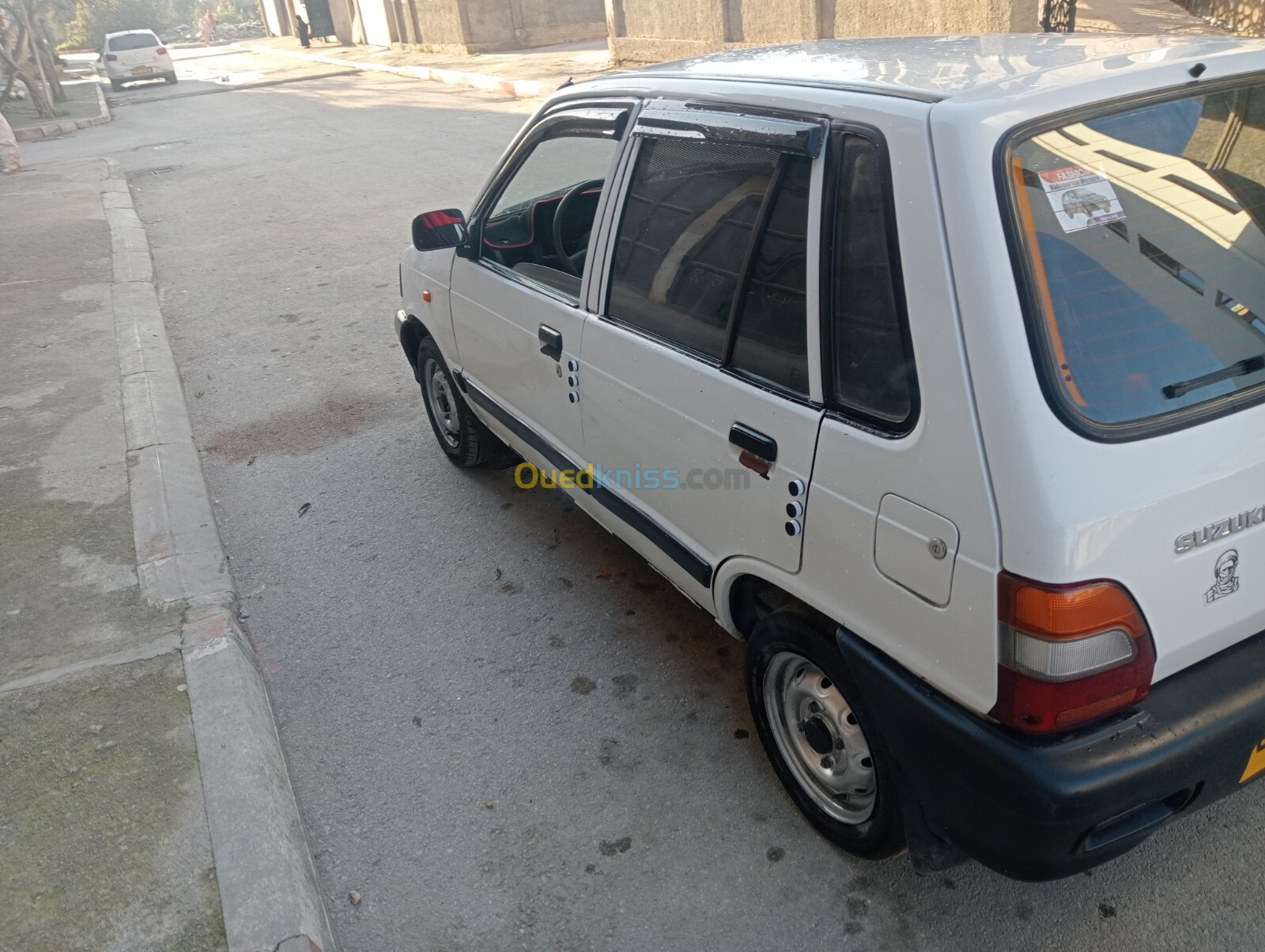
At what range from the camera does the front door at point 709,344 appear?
233cm

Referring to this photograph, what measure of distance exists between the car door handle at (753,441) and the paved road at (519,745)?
3.50ft

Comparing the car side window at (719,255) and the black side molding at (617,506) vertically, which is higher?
the car side window at (719,255)

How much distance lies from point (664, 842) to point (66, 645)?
2.34m

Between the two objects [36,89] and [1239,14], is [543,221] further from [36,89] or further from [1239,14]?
[36,89]

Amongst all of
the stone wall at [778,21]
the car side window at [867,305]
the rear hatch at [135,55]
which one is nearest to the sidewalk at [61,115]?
the rear hatch at [135,55]

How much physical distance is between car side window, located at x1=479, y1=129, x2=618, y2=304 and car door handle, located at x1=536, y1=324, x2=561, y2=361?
7.2 inches

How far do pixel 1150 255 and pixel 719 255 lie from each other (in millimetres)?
1040

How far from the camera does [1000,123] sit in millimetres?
1936

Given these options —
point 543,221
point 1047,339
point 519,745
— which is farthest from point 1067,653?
point 543,221

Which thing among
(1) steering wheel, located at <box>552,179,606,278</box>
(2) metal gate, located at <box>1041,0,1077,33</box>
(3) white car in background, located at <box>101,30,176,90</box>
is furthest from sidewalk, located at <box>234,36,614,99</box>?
(1) steering wheel, located at <box>552,179,606,278</box>

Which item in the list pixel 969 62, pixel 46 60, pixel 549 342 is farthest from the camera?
pixel 46 60

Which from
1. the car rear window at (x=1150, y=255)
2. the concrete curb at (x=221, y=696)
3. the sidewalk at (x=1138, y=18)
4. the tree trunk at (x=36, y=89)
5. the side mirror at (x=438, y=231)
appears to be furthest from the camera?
→ the tree trunk at (x=36, y=89)

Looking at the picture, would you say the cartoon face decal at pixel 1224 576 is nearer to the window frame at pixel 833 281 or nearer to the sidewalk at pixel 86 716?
the window frame at pixel 833 281

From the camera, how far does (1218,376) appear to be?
6.44 ft
